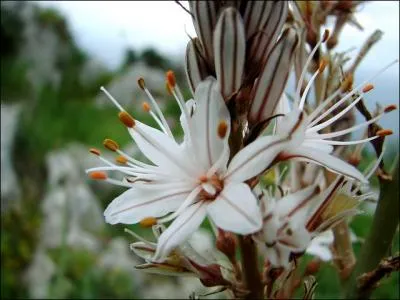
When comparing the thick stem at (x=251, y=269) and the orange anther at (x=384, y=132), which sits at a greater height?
the orange anther at (x=384, y=132)

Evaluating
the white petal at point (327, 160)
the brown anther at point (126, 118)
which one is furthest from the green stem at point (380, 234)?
the brown anther at point (126, 118)

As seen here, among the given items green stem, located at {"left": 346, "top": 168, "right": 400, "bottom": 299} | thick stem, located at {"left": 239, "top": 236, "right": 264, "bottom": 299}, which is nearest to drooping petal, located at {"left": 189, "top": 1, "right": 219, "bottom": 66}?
thick stem, located at {"left": 239, "top": 236, "right": 264, "bottom": 299}

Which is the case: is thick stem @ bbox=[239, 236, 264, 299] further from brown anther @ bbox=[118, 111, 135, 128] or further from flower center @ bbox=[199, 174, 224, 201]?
brown anther @ bbox=[118, 111, 135, 128]

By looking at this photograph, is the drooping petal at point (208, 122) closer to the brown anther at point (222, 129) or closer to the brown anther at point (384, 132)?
the brown anther at point (222, 129)

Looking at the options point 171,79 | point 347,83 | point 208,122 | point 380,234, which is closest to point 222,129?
point 208,122

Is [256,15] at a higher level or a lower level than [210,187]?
higher

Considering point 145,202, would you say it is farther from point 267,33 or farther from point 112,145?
point 267,33
